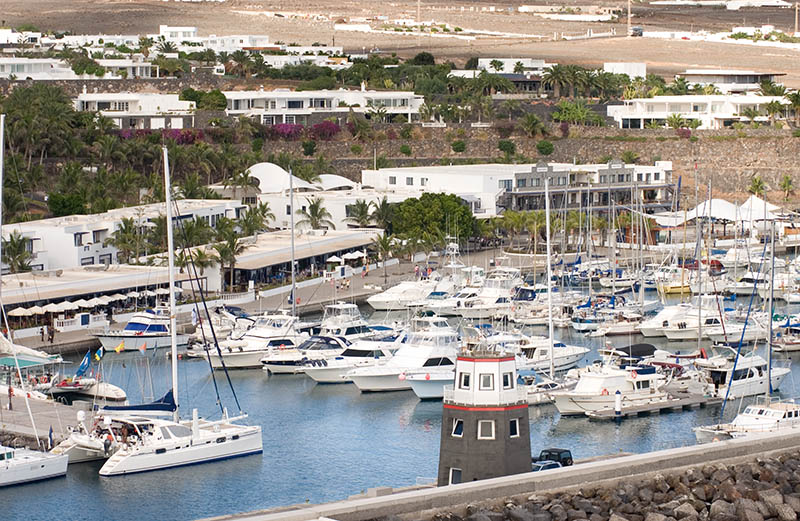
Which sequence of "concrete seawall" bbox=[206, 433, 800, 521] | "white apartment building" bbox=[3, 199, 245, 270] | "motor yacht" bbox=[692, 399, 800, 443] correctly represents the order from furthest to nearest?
"white apartment building" bbox=[3, 199, 245, 270] < "motor yacht" bbox=[692, 399, 800, 443] < "concrete seawall" bbox=[206, 433, 800, 521]

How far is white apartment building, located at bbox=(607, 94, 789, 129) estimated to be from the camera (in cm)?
11406

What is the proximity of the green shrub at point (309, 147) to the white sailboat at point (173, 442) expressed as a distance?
199 ft

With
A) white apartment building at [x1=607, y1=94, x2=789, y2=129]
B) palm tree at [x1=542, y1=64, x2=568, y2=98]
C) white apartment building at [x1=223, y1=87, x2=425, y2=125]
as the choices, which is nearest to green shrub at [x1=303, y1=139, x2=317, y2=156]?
white apartment building at [x1=223, y1=87, x2=425, y2=125]

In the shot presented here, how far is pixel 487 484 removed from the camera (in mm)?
25672

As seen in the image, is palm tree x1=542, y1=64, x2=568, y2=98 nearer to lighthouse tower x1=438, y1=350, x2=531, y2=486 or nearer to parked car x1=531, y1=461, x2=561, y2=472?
parked car x1=531, y1=461, x2=561, y2=472

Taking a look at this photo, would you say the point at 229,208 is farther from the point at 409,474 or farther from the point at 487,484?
the point at 487,484

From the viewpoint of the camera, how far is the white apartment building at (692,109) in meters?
114

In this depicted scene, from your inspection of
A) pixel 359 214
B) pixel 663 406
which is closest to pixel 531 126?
pixel 359 214

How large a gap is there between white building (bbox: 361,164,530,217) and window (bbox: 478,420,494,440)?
190ft

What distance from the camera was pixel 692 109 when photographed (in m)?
115

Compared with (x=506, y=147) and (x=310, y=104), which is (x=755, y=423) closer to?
(x=506, y=147)

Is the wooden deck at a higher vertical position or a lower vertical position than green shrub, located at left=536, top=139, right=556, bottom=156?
lower

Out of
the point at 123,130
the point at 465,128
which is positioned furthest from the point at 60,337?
the point at 465,128

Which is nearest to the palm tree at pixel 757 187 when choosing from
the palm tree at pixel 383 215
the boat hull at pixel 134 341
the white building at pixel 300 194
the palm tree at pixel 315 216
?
the white building at pixel 300 194
